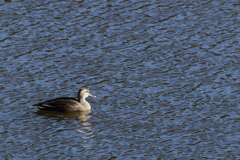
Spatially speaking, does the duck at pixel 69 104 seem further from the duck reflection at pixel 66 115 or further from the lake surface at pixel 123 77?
the lake surface at pixel 123 77

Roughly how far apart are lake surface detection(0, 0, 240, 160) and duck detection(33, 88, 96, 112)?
1.06ft

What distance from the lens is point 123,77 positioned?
101ft

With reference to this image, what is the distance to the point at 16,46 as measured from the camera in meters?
34.1

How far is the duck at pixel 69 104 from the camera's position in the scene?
2794 cm

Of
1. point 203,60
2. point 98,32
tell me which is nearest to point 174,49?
point 203,60

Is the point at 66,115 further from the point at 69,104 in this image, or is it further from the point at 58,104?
the point at 58,104

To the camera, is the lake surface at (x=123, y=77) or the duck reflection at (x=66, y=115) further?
the duck reflection at (x=66, y=115)

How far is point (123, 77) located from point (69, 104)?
3299mm

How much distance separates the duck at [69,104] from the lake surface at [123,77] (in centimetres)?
32

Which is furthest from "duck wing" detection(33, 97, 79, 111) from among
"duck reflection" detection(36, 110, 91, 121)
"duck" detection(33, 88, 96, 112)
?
"duck reflection" detection(36, 110, 91, 121)

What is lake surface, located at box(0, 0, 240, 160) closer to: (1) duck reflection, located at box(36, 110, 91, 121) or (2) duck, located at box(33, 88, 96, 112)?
(1) duck reflection, located at box(36, 110, 91, 121)

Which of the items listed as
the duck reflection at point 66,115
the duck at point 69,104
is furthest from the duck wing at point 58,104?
the duck reflection at point 66,115

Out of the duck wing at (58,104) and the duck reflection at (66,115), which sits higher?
the duck wing at (58,104)

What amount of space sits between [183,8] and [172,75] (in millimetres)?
8459
